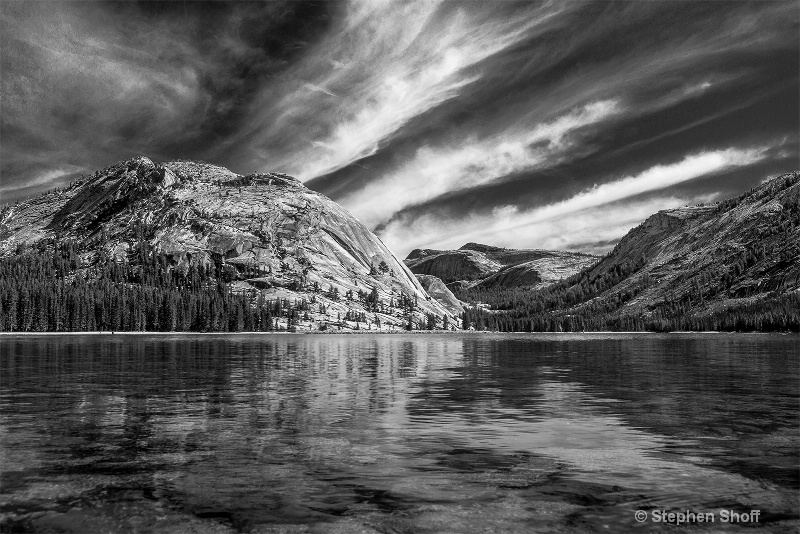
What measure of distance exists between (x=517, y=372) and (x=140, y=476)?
5285 centimetres

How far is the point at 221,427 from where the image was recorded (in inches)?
1144

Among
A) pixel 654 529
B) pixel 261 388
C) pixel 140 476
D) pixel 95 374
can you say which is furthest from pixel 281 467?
pixel 95 374

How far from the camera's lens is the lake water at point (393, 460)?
15.6 m

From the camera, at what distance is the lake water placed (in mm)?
15617

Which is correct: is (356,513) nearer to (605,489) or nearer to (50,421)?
(605,489)

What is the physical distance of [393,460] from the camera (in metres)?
22.3
